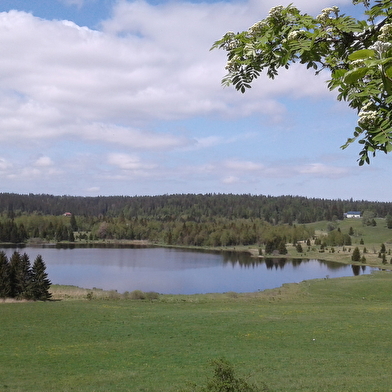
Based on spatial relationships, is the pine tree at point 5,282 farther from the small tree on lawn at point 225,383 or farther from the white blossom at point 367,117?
the white blossom at point 367,117

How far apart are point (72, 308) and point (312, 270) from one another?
149 ft

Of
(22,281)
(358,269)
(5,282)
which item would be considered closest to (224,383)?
(22,281)

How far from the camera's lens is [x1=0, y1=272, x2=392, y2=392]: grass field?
12.0 meters

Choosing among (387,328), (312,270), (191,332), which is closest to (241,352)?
(191,332)

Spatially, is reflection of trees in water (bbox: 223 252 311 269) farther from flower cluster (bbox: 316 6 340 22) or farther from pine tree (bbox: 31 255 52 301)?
flower cluster (bbox: 316 6 340 22)

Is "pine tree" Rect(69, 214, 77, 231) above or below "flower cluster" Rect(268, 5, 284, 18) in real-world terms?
above

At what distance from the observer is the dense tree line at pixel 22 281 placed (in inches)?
1228

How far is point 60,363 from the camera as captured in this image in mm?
14398

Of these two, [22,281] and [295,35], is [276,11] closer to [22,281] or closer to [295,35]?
[295,35]

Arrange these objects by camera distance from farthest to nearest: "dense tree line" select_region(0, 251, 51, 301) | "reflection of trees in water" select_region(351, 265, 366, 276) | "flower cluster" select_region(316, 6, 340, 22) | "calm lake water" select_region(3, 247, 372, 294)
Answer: "reflection of trees in water" select_region(351, 265, 366, 276)
"calm lake water" select_region(3, 247, 372, 294)
"dense tree line" select_region(0, 251, 51, 301)
"flower cluster" select_region(316, 6, 340, 22)

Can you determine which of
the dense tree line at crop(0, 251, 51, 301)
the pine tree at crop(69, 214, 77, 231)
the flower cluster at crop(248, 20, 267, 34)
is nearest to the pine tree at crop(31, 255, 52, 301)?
the dense tree line at crop(0, 251, 51, 301)

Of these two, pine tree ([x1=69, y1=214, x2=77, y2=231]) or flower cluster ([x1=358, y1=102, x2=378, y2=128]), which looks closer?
flower cluster ([x1=358, y1=102, x2=378, y2=128])

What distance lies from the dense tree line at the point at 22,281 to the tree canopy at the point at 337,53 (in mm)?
31741

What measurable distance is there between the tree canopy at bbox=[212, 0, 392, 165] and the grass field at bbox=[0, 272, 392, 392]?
686cm
